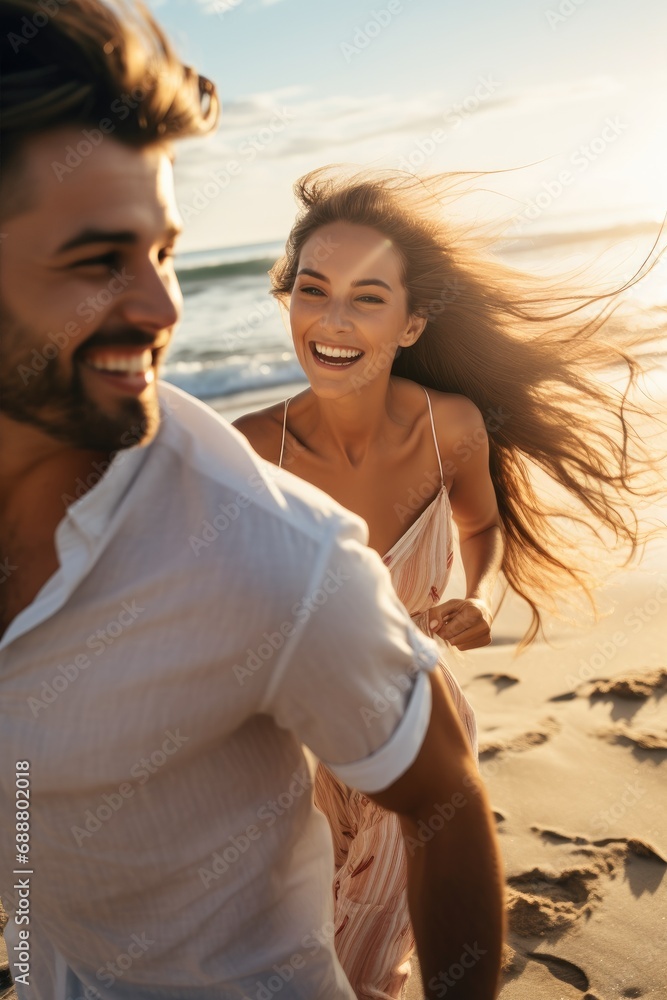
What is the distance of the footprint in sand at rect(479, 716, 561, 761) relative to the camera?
3811 millimetres

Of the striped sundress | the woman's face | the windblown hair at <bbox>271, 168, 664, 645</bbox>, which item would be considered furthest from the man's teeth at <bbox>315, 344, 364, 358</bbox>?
the striped sundress

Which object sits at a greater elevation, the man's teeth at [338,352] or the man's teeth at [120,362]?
the man's teeth at [120,362]

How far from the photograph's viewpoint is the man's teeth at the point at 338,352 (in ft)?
11.3

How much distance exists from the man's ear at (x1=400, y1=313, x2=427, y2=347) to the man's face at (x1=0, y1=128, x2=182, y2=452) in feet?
7.63

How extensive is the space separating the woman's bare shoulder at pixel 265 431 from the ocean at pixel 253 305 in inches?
29.3

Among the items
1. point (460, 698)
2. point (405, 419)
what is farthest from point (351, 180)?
point (460, 698)

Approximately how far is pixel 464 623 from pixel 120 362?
6.20ft

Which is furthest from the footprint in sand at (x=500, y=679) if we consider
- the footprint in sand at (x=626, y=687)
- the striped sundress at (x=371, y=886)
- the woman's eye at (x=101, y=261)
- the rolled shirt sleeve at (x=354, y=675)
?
the woman's eye at (x=101, y=261)

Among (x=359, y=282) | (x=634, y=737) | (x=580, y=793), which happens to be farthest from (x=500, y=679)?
(x=359, y=282)

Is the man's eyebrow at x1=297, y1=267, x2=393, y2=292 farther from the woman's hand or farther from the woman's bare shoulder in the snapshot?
the woman's hand

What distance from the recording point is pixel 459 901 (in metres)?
1.43

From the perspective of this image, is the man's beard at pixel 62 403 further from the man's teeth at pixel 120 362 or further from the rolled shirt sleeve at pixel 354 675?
the rolled shirt sleeve at pixel 354 675

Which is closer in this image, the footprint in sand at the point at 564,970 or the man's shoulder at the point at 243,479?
the man's shoulder at the point at 243,479

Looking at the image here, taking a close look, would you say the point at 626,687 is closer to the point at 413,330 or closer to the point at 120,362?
the point at 413,330
